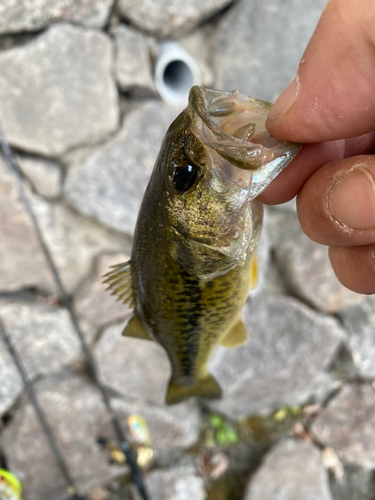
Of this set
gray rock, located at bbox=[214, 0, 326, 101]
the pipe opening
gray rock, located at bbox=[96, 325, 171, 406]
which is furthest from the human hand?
gray rock, located at bbox=[96, 325, 171, 406]

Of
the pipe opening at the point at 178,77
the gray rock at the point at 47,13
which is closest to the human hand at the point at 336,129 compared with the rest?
the pipe opening at the point at 178,77

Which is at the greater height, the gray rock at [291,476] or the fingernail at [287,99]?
the fingernail at [287,99]

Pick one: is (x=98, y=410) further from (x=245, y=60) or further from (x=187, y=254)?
(x=245, y=60)

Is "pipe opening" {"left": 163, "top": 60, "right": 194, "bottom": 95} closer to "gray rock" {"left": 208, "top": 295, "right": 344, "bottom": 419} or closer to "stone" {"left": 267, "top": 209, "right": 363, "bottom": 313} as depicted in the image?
"stone" {"left": 267, "top": 209, "right": 363, "bottom": 313}

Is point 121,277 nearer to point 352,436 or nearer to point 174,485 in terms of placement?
point 174,485

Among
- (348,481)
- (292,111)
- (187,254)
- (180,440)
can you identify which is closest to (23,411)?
(180,440)

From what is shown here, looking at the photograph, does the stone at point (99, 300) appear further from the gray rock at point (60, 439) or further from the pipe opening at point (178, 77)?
the pipe opening at point (178, 77)

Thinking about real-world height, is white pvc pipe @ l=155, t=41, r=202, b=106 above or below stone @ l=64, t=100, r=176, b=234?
above
